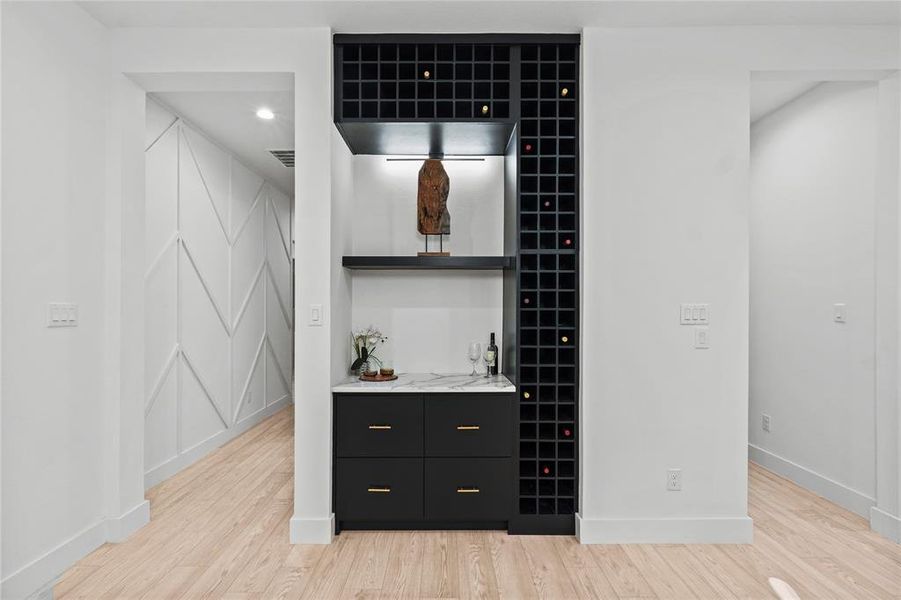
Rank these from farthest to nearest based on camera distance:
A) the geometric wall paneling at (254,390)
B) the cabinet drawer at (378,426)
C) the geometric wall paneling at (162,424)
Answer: the geometric wall paneling at (254,390)
the geometric wall paneling at (162,424)
the cabinet drawer at (378,426)

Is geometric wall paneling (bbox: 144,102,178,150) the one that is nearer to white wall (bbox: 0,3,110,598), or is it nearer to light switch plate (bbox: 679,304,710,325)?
white wall (bbox: 0,3,110,598)

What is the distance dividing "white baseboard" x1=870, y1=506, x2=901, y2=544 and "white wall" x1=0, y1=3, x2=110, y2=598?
4.06 meters

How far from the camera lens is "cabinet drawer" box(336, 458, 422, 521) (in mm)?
2807

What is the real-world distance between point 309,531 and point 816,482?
314 centimetres

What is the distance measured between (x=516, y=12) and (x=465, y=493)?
2480mm

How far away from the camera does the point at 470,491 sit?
111 inches

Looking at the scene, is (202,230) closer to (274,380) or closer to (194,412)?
(194,412)

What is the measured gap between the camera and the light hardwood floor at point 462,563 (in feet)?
7.47

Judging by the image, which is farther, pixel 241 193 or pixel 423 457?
pixel 241 193

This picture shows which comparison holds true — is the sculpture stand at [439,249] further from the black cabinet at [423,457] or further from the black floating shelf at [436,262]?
the black cabinet at [423,457]

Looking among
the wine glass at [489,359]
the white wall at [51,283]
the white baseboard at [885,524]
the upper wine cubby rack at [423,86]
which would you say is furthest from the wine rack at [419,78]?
the white baseboard at [885,524]

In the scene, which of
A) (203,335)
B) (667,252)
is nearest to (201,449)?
(203,335)

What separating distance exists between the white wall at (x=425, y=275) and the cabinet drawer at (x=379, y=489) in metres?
0.73

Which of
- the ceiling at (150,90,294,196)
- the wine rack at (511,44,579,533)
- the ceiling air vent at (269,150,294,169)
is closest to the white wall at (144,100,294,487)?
the ceiling at (150,90,294,196)
